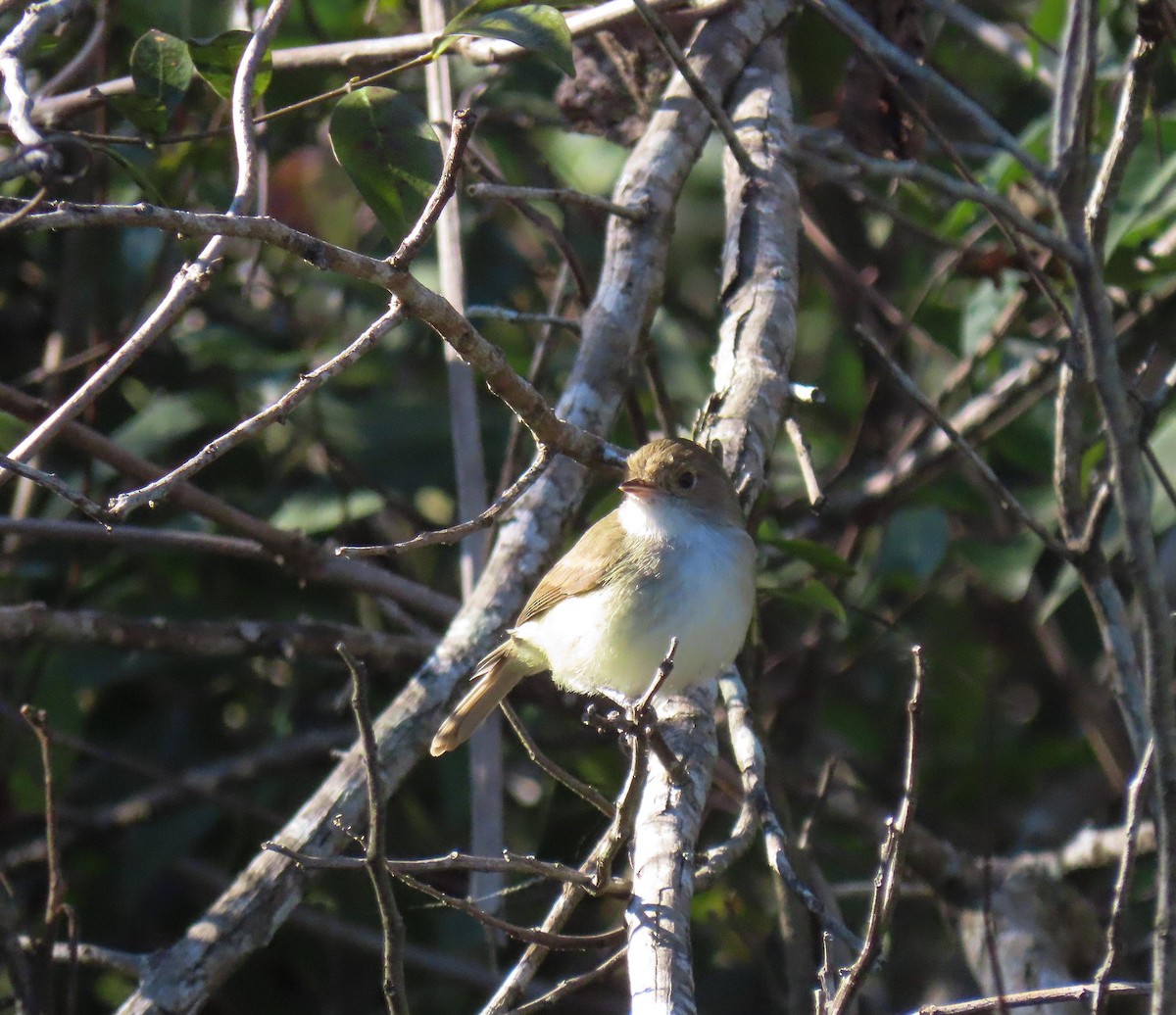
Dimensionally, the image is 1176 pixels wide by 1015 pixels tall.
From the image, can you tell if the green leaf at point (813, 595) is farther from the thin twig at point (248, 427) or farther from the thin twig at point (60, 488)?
the thin twig at point (60, 488)

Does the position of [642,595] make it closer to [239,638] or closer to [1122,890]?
[239,638]

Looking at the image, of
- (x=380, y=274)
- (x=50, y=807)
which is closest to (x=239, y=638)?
(x=50, y=807)

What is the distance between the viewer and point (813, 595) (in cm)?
369

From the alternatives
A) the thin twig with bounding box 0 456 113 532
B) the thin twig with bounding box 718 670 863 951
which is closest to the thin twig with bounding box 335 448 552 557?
the thin twig with bounding box 0 456 113 532

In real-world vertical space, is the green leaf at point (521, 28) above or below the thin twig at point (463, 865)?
above

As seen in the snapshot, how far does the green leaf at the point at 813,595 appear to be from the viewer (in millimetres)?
3602

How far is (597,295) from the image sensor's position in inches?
141

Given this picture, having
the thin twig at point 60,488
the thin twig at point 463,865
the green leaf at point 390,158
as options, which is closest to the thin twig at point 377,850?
the thin twig at point 463,865

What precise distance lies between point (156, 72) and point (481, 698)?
6.24 ft

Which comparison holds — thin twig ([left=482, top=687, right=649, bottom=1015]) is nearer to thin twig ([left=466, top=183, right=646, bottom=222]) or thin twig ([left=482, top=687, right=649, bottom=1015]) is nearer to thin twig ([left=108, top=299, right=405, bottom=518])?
thin twig ([left=108, top=299, right=405, bottom=518])

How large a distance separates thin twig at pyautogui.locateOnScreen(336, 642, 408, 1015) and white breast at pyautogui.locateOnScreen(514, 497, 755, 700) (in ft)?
4.56

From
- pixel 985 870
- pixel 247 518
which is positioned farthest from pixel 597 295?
pixel 985 870

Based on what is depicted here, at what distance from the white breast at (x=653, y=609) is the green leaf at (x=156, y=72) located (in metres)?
1.64

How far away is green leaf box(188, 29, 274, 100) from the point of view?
325 cm
